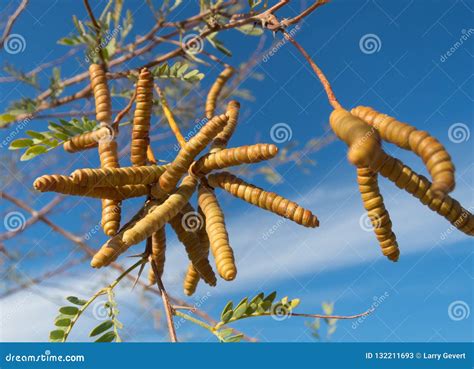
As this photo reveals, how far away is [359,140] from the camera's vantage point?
0.82 meters

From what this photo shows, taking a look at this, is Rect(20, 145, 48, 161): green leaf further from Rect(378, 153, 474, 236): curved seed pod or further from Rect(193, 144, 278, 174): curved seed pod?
Rect(378, 153, 474, 236): curved seed pod

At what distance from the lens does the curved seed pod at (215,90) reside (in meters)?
1.86

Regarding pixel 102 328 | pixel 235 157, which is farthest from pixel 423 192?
pixel 102 328

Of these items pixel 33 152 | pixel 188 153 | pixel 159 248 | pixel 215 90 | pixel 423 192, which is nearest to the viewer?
pixel 423 192

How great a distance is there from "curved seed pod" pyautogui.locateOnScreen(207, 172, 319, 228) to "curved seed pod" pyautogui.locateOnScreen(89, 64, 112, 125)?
1.58 ft

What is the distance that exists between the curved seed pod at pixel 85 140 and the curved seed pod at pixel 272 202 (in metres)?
0.44

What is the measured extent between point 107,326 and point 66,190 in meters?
0.46

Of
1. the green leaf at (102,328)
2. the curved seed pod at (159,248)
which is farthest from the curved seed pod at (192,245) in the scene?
the green leaf at (102,328)

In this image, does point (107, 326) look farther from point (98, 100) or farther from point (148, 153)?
point (98, 100)

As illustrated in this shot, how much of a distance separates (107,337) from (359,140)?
41.9 inches

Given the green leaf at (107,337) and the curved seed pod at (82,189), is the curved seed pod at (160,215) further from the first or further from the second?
the green leaf at (107,337)

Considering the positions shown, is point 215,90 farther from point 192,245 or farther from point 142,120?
point 192,245

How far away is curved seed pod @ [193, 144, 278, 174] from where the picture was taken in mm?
1319

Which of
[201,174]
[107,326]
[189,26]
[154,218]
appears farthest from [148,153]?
[189,26]
